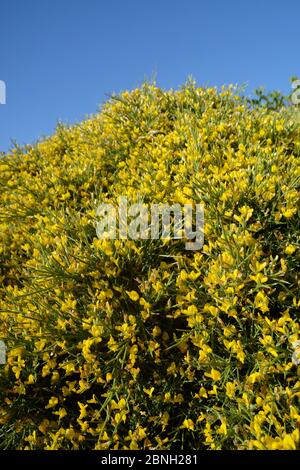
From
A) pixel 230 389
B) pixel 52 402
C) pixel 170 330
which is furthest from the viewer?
pixel 170 330

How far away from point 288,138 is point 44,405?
8.47ft

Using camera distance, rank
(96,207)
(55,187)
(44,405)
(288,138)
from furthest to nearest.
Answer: (55,187) < (288,138) < (96,207) < (44,405)

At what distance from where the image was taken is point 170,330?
2188 millimetres

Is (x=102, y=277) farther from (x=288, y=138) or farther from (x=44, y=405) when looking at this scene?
(x=288, y=138)

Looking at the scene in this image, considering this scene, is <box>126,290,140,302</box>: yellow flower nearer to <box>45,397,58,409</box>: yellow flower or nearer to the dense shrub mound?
the dense shrub mound

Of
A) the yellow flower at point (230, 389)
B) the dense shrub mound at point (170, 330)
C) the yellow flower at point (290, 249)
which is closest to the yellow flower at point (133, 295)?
the dense shrub mound at point (170, 330)

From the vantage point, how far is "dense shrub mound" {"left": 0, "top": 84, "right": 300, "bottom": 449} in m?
1.82

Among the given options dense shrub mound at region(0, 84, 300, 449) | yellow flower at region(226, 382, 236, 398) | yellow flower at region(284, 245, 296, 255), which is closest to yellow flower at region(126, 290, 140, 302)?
dense shrub mound at region(0, 84, 300, 449)

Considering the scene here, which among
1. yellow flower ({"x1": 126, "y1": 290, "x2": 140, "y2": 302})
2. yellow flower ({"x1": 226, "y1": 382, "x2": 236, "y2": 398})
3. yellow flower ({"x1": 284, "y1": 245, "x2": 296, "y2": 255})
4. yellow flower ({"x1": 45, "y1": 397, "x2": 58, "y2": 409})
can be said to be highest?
yellow flower ({"x1": 284, "y1": 245, "x2": 296, "y2": 255})

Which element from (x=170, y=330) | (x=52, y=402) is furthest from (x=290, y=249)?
(x=52, y=402)

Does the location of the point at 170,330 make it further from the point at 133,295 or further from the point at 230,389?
the point at 230,389

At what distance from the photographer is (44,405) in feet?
7.06

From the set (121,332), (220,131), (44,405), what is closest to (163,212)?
(121,332)

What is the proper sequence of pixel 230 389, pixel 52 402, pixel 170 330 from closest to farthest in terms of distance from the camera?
1. pixel 230 389
2. pixel 52 402
3. pixel 170 330
